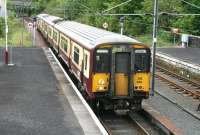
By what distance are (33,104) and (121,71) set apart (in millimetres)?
3340

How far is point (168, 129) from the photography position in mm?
15273

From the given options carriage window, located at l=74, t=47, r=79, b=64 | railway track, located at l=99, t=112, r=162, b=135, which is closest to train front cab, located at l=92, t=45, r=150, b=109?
railway track, located at l=99, t=112, r=162, b=135

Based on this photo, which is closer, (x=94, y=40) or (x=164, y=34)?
(x=94, y=40)

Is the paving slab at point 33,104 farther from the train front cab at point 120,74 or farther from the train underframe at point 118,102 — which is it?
the train front cab at point 120,74

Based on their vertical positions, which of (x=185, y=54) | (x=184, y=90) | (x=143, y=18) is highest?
(x=143, y=18)

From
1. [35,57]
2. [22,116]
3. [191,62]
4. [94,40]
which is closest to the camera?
[22,116]

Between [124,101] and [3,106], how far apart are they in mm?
4251

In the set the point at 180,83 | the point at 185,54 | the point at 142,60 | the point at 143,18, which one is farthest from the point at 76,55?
the point at 143,18

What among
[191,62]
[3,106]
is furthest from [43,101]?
[191,62]

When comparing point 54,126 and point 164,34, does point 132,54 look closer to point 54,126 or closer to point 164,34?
point 54,126

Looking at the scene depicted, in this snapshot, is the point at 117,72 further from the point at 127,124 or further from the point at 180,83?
the point at 180,83

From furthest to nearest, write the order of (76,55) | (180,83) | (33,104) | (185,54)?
(185,54), (180,83), (76,55), (33,104)

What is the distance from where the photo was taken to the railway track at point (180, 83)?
22.5 meters

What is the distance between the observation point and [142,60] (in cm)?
1717
